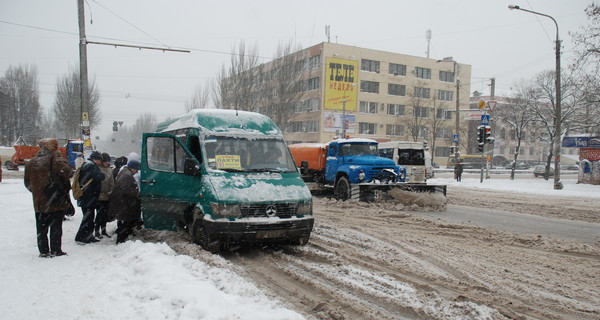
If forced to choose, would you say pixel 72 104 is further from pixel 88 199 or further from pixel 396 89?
pixel 88 199

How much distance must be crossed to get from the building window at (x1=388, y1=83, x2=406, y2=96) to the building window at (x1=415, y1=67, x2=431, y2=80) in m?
3.36

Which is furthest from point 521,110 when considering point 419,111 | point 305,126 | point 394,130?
point 305,126

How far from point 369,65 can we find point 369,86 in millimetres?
2912

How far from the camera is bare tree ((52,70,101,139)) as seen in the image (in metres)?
56.5

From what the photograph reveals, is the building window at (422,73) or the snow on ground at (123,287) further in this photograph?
the building window at (422,73)

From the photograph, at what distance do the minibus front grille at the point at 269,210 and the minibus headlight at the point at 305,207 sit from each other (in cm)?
8

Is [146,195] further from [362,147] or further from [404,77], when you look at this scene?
[404,77]

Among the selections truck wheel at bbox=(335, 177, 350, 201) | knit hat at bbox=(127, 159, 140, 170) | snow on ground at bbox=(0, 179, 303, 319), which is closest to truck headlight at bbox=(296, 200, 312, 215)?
snow on ground at bbox=(0, 179, 303, 319)

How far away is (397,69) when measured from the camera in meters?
60.7

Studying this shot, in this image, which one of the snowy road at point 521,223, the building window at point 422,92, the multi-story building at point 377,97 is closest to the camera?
the snowy road at point 521,223

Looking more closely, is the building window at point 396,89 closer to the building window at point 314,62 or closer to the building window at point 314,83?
the building window at point 314,83

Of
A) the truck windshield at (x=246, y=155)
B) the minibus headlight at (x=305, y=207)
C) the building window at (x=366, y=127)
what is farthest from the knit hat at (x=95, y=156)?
the building window at (x=366, y=127)

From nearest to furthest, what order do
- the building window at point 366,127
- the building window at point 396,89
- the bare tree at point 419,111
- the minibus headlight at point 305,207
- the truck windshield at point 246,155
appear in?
the minibus headlight at point 305,207, the truck windshield at point 246,155, the bare tree at point 419,111, the building window at point 366,127, the building window at point 396,89

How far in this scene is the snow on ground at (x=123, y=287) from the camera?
425cm
